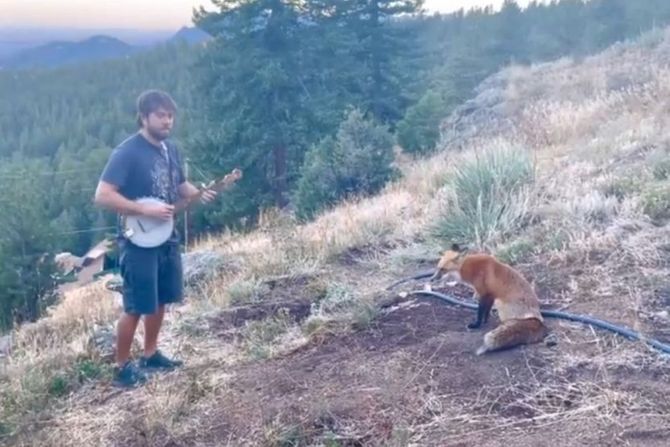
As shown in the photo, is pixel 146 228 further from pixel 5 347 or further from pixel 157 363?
pixel 5 347

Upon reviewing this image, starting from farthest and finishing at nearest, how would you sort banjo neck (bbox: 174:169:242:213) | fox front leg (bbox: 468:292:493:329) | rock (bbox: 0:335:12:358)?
rock (bbox: 0:335:12:358) → banjo neck (bbox: 174:169:242:213) → fox front leg (bbox: 468:292:493:329)

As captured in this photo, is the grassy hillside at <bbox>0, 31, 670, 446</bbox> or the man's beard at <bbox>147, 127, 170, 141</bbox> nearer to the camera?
the grassy hillside at <bbox>0, 31, 670, 446</bbox>

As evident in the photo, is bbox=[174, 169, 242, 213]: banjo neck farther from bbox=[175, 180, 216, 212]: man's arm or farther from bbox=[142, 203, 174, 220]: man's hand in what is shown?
bbox=[142, 203, 174, 220]: man's hand

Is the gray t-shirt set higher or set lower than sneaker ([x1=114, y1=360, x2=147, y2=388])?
higher

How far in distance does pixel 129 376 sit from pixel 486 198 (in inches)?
144

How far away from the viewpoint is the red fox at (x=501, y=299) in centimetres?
447

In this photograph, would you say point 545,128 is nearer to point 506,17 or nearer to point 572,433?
point 572,433

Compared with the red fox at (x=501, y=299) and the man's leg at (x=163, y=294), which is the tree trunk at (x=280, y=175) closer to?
the man's leg at (x=163, y=294)

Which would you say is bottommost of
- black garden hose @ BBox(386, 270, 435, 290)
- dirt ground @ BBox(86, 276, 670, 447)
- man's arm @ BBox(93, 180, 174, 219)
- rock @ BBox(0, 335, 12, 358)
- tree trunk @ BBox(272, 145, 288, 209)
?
tree trunk @ BBox(272, 145, 288, 209)

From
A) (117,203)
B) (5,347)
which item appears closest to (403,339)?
(117,203)

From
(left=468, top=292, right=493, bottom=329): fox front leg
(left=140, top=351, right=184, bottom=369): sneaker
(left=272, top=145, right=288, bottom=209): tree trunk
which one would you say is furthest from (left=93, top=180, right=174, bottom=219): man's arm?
(left=272, top=145, right=288, bottom=209): tree trunk

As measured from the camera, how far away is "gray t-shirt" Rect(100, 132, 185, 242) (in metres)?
5.03

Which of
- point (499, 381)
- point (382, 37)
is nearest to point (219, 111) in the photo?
point (382, 37)

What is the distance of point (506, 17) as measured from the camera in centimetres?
4728
